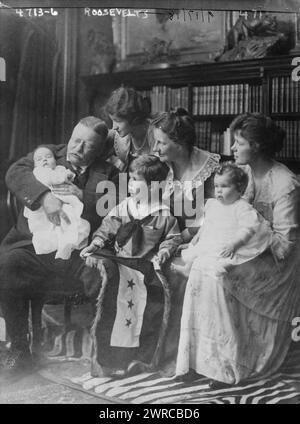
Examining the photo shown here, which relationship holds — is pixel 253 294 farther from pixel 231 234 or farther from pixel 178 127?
pixel 178 127

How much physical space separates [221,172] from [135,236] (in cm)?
57

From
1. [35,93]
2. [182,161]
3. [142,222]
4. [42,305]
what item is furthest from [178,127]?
[42,305]

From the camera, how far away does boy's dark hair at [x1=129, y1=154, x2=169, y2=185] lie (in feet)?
8.23

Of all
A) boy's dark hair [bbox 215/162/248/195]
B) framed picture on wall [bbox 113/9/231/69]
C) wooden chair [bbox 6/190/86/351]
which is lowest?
wooden chair [bbox 6/190/86/351]

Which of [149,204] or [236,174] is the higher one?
[236,174]

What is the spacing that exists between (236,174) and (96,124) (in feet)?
2.62

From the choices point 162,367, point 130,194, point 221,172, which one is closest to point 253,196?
point 221,172

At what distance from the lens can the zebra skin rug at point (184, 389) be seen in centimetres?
240

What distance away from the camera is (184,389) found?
241cm

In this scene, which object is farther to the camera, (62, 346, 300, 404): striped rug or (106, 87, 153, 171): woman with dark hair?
(106, 87, 153, 171): woman with dark hair

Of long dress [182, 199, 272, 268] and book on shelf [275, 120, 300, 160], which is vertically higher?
book on shelf [275, 120, 300, 160]

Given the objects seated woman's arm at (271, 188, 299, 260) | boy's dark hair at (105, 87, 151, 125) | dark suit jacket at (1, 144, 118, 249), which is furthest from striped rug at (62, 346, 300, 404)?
boy's dark hair at (105, 87, 151, 125)

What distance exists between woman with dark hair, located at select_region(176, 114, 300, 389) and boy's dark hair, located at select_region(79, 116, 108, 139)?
70 centimetres

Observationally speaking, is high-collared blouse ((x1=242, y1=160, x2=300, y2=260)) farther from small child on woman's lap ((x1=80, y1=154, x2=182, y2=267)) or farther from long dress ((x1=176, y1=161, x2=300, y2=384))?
small child on woman's lap ((x1=80, y1=154, x2=182, y2=267))
